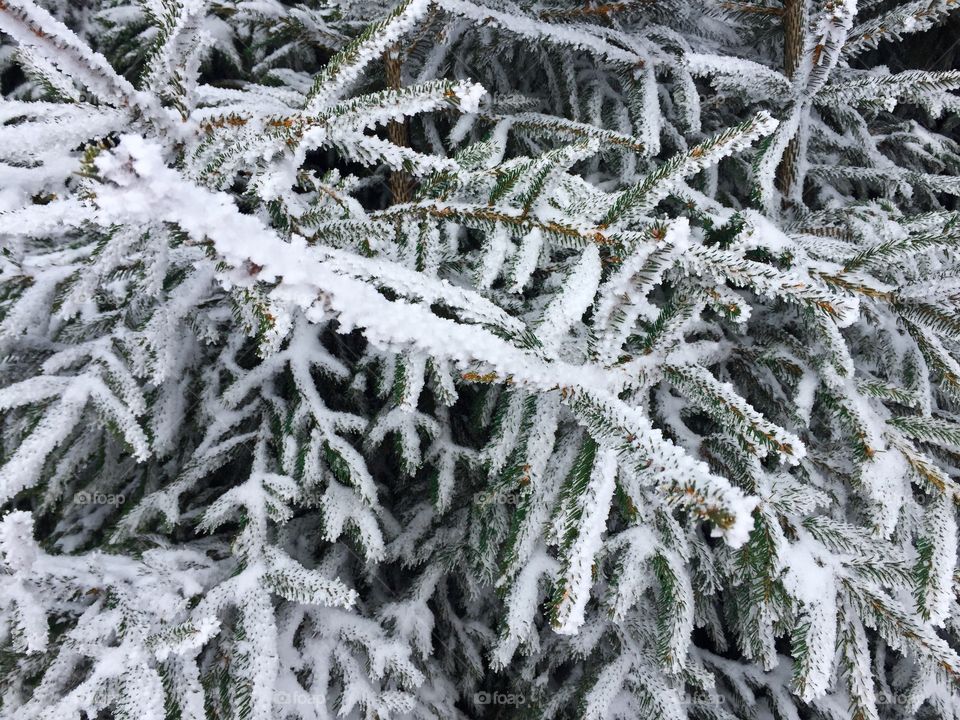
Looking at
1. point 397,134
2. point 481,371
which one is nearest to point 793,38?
point 397,134

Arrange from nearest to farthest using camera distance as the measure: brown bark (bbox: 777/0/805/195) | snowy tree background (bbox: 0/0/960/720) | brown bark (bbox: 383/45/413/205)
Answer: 1. snowy tree background (bbox: 0/0/960/720)
2. brown bark (bbox: 777/0/805/195)
3. brown bark (bbox: 383/45/413/205)

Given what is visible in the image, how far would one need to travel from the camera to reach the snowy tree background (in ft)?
3.65

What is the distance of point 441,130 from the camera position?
256 centimetres

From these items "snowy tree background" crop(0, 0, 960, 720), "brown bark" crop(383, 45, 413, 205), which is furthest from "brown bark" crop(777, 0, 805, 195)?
"brown bark" crop(383, 45, 413, 205)

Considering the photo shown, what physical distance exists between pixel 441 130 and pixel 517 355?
5.80 ft

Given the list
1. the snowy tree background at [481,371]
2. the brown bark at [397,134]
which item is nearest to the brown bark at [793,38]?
the snowy tree background at [481,371]

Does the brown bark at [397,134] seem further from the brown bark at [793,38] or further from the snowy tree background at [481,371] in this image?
the brown bark at [793,38]

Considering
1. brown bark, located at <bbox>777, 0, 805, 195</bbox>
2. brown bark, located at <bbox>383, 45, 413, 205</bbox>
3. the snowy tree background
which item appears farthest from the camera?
brown bark, located at <bbox>383, 45, 413, 205</bbox>

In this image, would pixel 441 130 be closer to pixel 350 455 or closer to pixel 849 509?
pixel 350 455

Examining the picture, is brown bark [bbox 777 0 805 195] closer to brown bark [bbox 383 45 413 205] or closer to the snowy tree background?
the snowy tree background

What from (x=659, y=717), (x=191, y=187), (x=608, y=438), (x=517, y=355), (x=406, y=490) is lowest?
(x=659, y=717)

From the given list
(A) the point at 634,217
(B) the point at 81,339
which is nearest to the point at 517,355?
(A) the point at 634,217

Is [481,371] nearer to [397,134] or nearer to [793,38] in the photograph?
[397,134]

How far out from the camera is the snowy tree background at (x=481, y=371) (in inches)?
43.8
